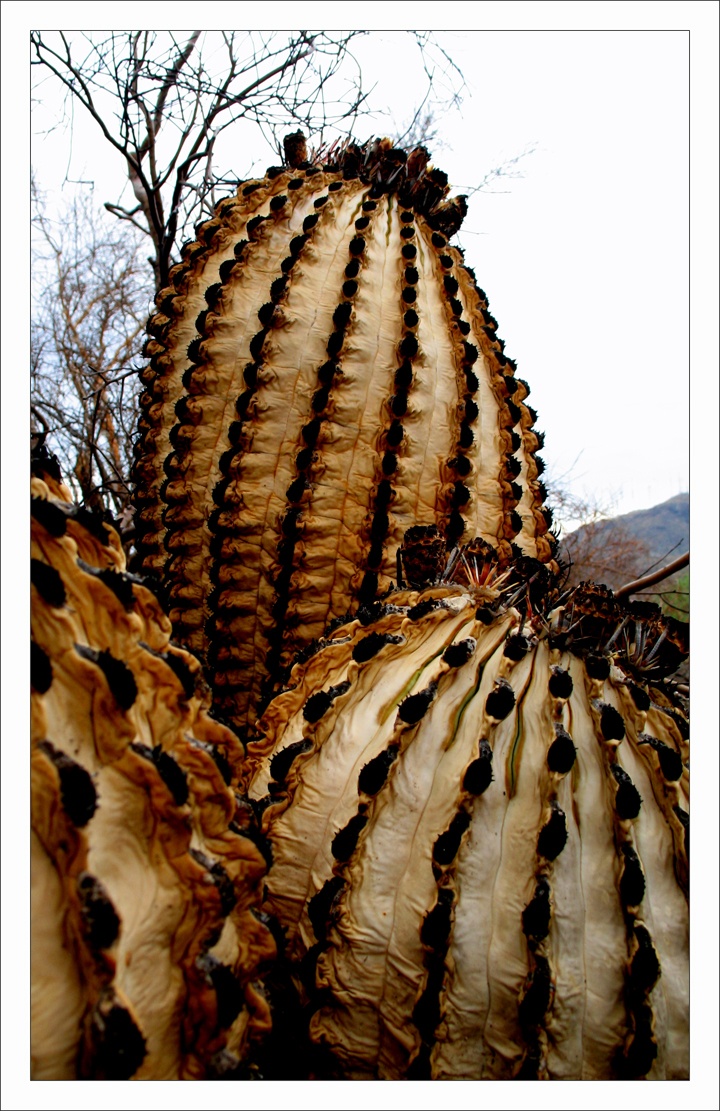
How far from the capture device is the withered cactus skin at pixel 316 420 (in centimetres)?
112

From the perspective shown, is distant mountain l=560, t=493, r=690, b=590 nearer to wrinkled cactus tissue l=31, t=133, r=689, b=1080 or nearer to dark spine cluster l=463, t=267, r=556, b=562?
dark spine cluster l=463, t=267, r=556, b=562

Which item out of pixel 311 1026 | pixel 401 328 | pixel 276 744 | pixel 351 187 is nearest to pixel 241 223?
pixel 351 187

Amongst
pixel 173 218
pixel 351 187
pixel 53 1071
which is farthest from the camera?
pixel 173 218

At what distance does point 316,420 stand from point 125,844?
0.68m

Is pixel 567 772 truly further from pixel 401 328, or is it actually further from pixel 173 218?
pixel 173 218

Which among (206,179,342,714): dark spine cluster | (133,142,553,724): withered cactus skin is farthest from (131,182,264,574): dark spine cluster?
(206,179,342,714): dark spine cluster

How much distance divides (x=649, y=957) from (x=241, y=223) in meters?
1.18

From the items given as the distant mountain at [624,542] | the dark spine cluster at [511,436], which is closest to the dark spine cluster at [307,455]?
the dark spine cluster at [511,436]

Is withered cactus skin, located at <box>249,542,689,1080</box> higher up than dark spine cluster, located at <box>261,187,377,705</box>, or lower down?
lower down

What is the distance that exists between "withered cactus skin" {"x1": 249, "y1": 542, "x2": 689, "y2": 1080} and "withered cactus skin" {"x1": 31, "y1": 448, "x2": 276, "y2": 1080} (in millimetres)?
96

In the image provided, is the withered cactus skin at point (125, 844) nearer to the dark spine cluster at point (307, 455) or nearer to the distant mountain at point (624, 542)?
the dark spine cluster at point (307, 455)

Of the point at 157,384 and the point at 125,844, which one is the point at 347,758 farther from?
the point at 157,384

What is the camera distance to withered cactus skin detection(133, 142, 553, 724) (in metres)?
1.12

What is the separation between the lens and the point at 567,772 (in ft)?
2.33
